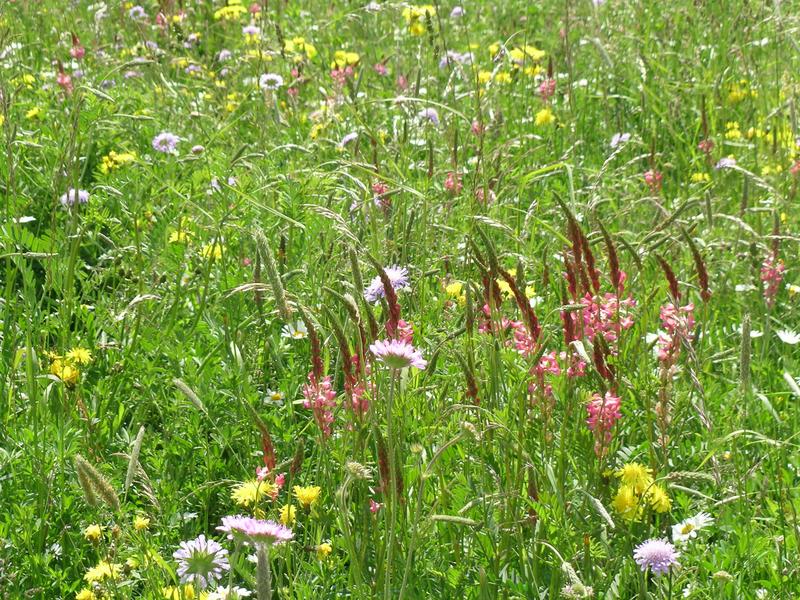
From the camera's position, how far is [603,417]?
1623 mm

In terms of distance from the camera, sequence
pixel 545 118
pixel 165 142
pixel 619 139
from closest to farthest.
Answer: pixel 165 142
pixel 619 139
pixel 545 118

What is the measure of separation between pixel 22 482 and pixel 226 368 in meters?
0.45

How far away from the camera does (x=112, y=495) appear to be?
1235mm

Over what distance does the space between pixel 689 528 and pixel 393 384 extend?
68 centimetres

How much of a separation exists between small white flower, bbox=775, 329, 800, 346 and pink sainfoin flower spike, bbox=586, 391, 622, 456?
0.83 meters

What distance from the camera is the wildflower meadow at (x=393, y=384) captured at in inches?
58.7

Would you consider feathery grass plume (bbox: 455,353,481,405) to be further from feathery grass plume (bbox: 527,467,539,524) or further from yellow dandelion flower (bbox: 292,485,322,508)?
yellow dandelion flower (bbox: 292,485,322,508)

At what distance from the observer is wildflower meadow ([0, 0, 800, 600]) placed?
4.89 feet

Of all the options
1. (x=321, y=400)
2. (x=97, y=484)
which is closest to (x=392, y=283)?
(x=321, y=400)

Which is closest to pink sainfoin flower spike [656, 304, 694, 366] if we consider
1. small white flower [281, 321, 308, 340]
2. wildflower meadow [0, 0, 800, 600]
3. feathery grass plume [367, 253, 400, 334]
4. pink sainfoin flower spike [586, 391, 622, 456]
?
wildflower meadow [0, 0, 800, 600]

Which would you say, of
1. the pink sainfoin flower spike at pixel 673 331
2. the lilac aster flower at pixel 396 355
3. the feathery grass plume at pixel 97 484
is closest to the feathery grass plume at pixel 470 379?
the lilac aster flower at pixel 396 355

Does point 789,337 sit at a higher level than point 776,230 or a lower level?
lower

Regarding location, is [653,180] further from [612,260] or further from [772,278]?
[612,260]

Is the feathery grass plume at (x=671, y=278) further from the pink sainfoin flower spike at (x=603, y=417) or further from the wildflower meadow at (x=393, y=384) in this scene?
the pink sainfoin flower spike at (x=603, y=417)
